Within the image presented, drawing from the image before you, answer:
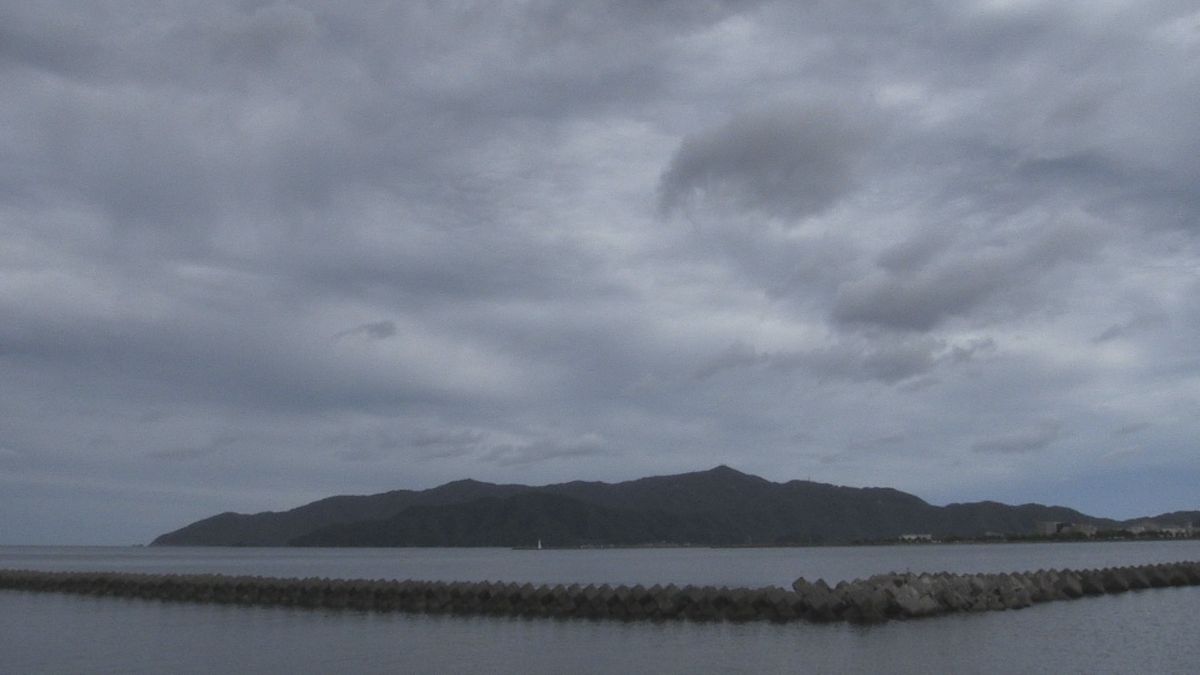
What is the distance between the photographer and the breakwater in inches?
1086

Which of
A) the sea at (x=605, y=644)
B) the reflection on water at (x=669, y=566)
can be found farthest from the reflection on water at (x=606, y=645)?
the reflection on water at (x=669, y=566)

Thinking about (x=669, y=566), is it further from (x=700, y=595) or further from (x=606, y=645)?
(x=606, y=645)

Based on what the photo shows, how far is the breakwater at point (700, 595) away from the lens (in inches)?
1086

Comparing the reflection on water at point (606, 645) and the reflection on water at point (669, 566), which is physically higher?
the reflection on water at point (669, 566)

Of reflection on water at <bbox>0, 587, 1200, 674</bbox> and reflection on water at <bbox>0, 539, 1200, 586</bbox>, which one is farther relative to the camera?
reflection on water at <bbox>0, 539, 1200, 586</bbox>

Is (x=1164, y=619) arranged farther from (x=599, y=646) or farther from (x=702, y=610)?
(x=599, y=646)

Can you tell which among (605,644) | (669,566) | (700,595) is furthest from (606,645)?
(669,566)

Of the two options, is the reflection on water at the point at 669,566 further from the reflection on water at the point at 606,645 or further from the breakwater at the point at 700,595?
the reflection on water at the point at 606,645

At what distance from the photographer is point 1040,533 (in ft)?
587

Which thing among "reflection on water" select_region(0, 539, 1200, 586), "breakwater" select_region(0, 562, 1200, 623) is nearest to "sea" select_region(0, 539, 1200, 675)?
"breakwater" select_region(0, 562, 1200, 623)

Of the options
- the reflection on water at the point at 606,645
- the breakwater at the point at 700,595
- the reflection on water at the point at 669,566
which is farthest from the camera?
the reflection on water at the point at 669,566

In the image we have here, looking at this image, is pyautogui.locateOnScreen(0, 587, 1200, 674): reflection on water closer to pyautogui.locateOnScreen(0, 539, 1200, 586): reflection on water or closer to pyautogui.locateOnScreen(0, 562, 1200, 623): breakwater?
pyautogui.locateOnScreen(0, 562, 1200, 623): breakwater

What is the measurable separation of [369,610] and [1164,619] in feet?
71.2

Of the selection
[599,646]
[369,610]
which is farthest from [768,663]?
[369,610]
